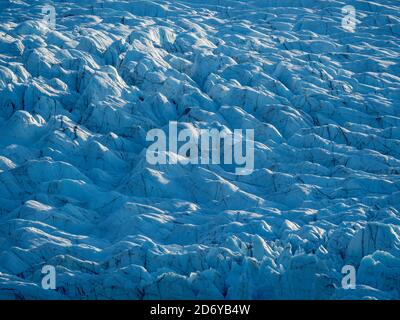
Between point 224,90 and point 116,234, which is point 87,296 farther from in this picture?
point 224,90

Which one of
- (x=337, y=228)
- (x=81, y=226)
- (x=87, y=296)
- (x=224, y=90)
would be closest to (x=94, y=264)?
(x=87, y=296)

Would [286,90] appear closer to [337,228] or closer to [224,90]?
[224,90]

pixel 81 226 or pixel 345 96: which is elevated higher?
pixel 345 96

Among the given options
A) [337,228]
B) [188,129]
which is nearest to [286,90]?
Answer: [188,129]

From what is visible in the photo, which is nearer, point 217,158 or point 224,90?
point 217,158
